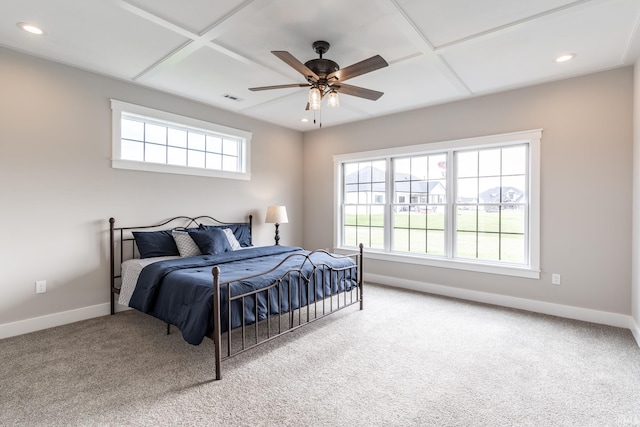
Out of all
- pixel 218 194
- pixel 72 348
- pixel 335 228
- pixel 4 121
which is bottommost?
pixel 72 348

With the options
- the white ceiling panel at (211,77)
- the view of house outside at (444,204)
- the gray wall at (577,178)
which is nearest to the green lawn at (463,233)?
the view of house outside at (444,204)

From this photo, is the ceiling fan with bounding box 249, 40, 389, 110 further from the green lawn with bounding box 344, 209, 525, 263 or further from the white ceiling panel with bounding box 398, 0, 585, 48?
the green lawn with bounding box 344, 209, 525, 263

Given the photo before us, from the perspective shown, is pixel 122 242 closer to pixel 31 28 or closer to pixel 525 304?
pixel 31 28

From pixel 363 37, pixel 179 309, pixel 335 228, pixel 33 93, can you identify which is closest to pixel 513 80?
pixel 363 37

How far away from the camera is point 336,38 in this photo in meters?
2.77

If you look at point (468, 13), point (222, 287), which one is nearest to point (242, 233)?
point (222, 287)

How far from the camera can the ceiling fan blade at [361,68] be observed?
2.44 meters

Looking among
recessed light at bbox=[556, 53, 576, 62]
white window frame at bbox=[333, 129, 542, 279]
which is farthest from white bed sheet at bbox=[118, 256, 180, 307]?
recessed light at bbox=[556, 53, 576, 62]

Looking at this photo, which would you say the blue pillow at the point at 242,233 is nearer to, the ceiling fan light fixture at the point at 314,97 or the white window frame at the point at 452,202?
the white window frame at the point at 452,202

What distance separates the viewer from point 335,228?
226 inches

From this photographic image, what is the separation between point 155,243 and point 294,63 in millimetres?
2670

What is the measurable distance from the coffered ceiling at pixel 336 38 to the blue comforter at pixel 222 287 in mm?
2015

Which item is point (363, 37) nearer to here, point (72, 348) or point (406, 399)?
point (406, 399)

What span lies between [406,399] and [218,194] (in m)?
3.74
